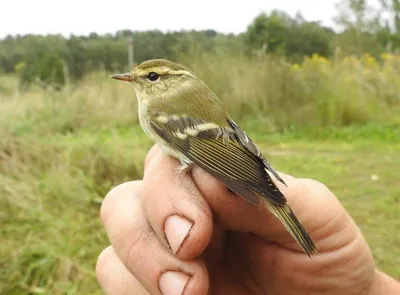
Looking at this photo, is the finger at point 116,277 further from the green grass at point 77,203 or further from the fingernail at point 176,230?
the green grass at point 77,203

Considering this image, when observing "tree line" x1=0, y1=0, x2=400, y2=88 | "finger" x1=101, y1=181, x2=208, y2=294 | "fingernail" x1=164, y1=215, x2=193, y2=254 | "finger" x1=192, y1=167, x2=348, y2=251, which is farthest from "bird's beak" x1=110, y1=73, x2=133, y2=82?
"tree line" x1=0, y1=0, x2=400, y2=88

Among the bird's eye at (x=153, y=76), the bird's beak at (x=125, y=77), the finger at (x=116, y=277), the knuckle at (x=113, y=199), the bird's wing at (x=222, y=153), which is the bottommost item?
the finger at (x=116, y=277)

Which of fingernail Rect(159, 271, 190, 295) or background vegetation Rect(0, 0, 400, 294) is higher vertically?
fingernail Rect(159, 271, 190, 295)

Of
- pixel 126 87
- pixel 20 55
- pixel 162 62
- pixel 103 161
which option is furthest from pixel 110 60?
pixel 162 62

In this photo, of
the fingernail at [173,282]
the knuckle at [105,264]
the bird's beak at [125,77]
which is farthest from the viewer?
the bird's beak at [125,77]

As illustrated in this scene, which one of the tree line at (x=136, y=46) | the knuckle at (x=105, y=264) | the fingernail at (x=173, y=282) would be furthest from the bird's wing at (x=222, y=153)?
the tree line at (x=136, y=46)

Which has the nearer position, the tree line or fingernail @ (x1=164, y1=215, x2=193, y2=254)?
fingernail @ (x1=164, y1=215, x2=193, y2=254)

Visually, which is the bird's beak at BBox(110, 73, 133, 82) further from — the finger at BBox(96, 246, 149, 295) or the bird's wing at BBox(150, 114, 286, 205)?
the finger at BBox(96, 246, 149, 295)

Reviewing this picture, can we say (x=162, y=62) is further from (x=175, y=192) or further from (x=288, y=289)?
(x=288, y=289)
